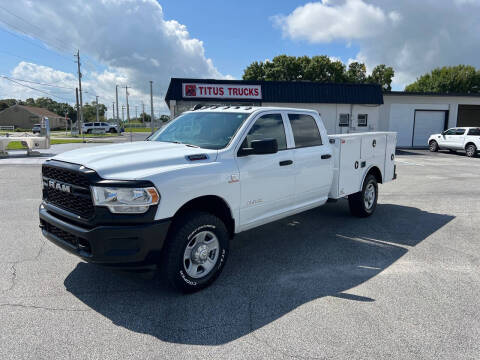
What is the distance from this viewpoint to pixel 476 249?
537 centimetres

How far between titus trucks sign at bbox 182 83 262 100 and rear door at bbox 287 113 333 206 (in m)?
17.1

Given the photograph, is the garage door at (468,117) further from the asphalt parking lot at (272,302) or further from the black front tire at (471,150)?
the asphalt parking lot at (272,302)

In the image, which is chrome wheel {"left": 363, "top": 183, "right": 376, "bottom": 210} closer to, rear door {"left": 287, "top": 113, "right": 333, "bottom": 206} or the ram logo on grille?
rear door {"left": 287, "top": 113, "right": 333, "bottom": 206}

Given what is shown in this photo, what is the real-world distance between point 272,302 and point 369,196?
4128 millimetres

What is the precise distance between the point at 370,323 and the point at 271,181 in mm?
1979

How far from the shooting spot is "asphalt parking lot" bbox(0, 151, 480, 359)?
2.97 metres

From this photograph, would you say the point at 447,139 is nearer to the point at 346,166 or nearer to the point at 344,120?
the point at 344,120

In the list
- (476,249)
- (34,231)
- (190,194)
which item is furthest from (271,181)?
(34,231)

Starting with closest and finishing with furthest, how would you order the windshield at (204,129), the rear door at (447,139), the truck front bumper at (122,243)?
the truck front bumper at (122,243) → the windshield at (204,129) → the rear door at (447,139)

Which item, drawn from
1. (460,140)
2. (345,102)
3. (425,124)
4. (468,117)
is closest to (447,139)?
(460,140)

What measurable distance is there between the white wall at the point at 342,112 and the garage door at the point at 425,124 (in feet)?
12.9

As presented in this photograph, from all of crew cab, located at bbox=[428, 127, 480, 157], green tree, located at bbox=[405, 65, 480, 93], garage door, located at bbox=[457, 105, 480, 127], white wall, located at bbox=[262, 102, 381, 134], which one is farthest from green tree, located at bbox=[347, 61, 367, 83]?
crew cab, located at bbox=[428, 127, 480, 157]

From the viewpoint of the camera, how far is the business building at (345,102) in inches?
874

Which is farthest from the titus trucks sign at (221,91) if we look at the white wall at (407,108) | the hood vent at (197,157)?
the hood vent at (197,157)
